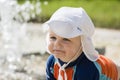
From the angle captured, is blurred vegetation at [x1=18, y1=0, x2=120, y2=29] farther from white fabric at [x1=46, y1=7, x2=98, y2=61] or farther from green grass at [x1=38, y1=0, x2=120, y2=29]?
white fabric at [x1=46, y1=7, x2=98, y2=61]

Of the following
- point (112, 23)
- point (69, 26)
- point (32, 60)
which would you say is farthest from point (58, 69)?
point (112, 23)

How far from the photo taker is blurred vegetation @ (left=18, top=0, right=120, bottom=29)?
10.2m

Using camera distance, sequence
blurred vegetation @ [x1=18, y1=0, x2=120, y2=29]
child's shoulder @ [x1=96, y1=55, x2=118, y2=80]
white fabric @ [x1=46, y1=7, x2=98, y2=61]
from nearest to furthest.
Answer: white fabric @ [x1=46, y1=7, x2=98, y2=61], child's shoulder @ [x1=96, y1=55, x2=118, y2=80], blurred vegetation @ [x1=18, y1=0, x2=120, y2=29]

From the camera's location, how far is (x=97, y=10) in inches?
440

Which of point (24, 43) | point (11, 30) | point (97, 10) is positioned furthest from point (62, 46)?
point (97, 10)

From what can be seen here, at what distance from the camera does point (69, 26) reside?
9.84 ft

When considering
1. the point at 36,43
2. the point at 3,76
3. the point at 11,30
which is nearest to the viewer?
the point at 3,76

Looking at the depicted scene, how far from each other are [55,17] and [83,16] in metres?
0.15

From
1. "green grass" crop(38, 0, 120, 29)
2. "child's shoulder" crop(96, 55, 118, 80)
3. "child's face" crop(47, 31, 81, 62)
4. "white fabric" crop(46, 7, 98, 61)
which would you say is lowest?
"green grass" crop(38, 0, 120, 29)

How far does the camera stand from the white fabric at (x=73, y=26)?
2.99 m

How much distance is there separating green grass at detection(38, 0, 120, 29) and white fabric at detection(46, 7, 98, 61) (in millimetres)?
6900

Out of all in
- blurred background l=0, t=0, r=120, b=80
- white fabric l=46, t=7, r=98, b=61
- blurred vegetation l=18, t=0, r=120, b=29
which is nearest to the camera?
white fabric l=46, t=7, r=98, b=61

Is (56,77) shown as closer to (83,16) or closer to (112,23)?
(83,16)

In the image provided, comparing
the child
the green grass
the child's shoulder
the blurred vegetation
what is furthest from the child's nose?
the green grass
